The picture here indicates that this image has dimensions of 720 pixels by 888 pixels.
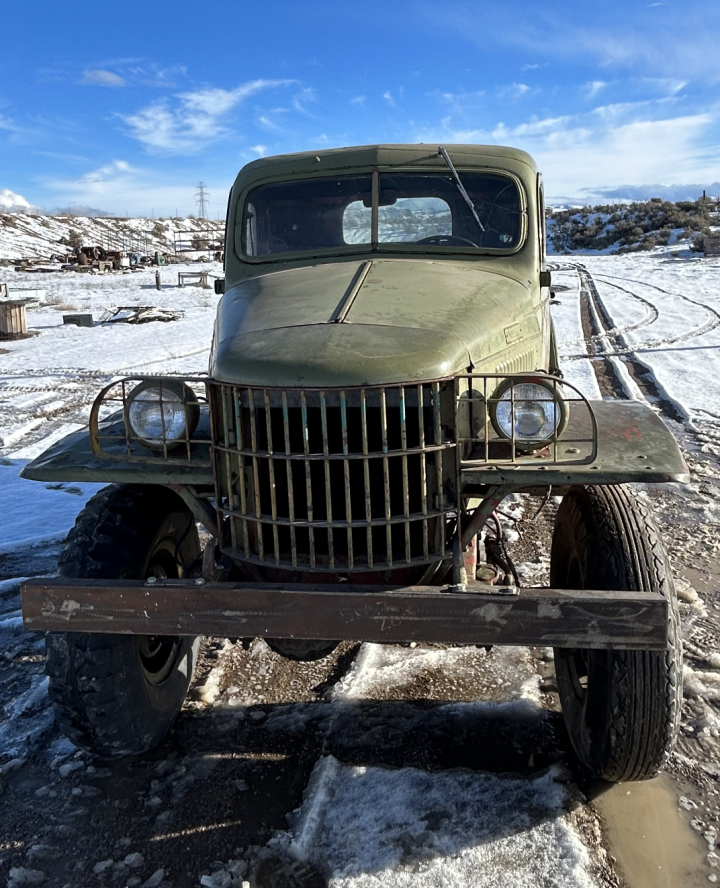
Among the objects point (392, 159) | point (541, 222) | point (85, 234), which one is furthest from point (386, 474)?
point (85, 234)

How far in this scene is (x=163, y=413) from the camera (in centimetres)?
281

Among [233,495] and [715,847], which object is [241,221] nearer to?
[233,495]

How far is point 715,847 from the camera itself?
2.52m

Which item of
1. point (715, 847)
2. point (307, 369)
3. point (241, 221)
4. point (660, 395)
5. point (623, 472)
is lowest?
point (715, 847)

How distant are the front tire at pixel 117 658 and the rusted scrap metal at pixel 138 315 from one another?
45.9 ft

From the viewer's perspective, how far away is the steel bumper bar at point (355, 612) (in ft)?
7.75

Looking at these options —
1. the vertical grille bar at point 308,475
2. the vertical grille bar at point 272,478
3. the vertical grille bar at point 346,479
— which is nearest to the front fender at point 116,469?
the vertical grille bar at point 272,478

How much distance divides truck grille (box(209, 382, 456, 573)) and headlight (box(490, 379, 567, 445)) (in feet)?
0.65

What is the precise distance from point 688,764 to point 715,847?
396 mm

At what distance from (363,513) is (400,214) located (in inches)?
74.6

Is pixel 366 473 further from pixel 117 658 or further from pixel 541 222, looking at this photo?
pixel 541 222

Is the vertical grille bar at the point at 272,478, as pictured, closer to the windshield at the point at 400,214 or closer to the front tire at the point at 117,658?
the front tire at the point at 117,658

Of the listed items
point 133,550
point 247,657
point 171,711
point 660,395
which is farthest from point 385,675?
point 660,395

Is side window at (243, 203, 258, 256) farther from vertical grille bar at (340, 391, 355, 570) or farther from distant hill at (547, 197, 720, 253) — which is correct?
distant hill at (547, 197, 720, 253)
